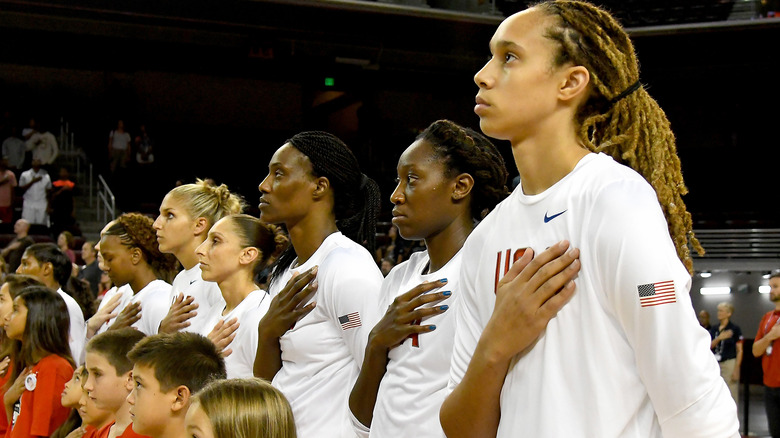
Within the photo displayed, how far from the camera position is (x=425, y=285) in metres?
2.65

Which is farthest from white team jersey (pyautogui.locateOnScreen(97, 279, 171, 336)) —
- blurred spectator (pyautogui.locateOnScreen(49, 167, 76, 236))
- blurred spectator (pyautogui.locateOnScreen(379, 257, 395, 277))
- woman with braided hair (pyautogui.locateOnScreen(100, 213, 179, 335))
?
blurred spectator (pyautogui.locateOnScreen(49, 167, 76, 236))

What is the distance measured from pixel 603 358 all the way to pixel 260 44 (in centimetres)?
1571

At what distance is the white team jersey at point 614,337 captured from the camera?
1440mm

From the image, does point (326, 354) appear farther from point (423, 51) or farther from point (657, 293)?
point (423, 51)

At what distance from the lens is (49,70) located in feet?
56.6

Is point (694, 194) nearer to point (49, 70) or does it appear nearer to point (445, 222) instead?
point (49, 70)

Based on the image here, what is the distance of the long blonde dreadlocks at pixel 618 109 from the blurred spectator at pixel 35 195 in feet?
42.9

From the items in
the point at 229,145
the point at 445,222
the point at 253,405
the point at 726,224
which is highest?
the point at 445,222

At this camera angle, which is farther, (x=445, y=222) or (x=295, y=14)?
(x=295, y=14)

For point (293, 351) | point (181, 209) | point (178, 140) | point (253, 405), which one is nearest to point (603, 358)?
point (253, 405)

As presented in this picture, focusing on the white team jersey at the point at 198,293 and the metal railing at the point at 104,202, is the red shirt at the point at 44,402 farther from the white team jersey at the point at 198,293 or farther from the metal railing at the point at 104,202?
the metal railing at the point at 104,202

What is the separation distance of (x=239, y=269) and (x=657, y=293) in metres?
2.74

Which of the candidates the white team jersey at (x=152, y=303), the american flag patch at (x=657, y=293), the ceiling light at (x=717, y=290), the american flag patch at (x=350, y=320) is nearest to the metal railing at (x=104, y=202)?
the ceiling light at (x=717, y=290)

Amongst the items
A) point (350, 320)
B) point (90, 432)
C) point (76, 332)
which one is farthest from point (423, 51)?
point (350, 320)
